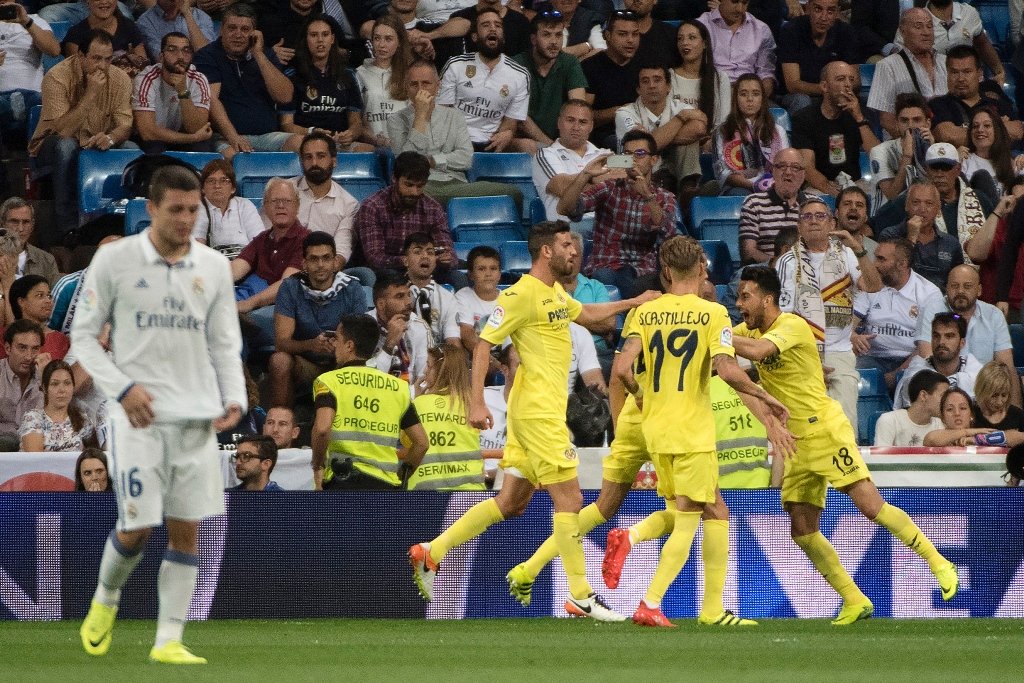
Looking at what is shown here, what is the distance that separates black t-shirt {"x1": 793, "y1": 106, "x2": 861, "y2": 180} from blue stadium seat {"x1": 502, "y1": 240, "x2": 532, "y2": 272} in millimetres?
3102

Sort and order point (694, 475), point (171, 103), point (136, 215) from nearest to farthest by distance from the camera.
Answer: point (694, 475) → point (136, 215) → point (171, 103)

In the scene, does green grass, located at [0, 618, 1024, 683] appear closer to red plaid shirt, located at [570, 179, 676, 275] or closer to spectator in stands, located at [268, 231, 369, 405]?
spectator in stands, located at [268, 231, 369, 405]

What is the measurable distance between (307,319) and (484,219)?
2625mm

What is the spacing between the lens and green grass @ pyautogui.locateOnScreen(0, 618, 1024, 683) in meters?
6.34

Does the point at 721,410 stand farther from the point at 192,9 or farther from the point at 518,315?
the point at 192,9

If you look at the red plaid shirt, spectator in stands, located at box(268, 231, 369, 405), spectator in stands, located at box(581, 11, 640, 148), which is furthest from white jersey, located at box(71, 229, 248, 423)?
spectator in stands, located at box(581, 11, 640, 148)

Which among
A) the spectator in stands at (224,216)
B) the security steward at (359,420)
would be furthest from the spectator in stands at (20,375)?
the security steward at (359,420)

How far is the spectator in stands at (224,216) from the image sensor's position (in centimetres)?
1247

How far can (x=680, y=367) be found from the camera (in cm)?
836

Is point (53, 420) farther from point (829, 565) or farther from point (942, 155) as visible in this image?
point (942, 155)

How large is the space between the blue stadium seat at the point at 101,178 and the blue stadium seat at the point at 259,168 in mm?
913

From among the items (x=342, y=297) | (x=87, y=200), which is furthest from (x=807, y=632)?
(x=87, y=200)

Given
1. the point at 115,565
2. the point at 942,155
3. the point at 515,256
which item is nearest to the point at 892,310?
the point at 942,155

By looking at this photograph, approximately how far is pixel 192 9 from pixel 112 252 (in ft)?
30.2
